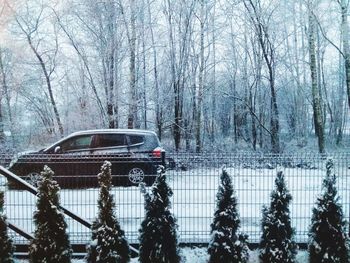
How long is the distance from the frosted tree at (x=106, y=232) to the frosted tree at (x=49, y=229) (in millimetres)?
343

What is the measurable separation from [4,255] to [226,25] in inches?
783

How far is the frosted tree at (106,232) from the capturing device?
464cm

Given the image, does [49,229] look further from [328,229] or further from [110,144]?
[110,144]

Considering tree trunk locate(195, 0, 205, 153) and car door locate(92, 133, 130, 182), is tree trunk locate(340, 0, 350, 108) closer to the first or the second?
tree trunk locate(195, 0, 205, 153)

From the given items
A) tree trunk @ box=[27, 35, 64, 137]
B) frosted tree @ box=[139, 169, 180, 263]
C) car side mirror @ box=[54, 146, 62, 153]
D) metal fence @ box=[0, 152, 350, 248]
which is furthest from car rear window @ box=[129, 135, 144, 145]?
tree trunk @ box=[27, 35, 64, 137]

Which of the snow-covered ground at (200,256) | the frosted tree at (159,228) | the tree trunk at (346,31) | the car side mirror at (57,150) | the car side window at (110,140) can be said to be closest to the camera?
the frosted tree at (159,228)

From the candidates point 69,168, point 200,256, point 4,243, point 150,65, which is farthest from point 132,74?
point 4,243

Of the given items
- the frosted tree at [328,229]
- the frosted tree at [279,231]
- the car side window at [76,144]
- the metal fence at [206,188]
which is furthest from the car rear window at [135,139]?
the frosted tree at [328,229]

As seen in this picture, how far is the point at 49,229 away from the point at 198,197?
2570 millimetres

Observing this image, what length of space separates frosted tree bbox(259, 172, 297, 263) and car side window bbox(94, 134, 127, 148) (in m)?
6.51

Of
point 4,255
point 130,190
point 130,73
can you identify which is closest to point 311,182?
point 130,190

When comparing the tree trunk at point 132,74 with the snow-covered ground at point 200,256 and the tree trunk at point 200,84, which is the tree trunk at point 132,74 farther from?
the snow-covered ground at point 200,256

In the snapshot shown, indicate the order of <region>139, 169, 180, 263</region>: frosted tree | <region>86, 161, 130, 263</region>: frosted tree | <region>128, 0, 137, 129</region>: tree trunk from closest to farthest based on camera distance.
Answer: <region>86, 161, 130, 263</region>: frosted tree → <region>139, 169, 180, 263</region>: frosted tree → <region>128, 0, 137, 129</region>: tree trunk

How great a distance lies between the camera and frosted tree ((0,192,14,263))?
4.52 meters
